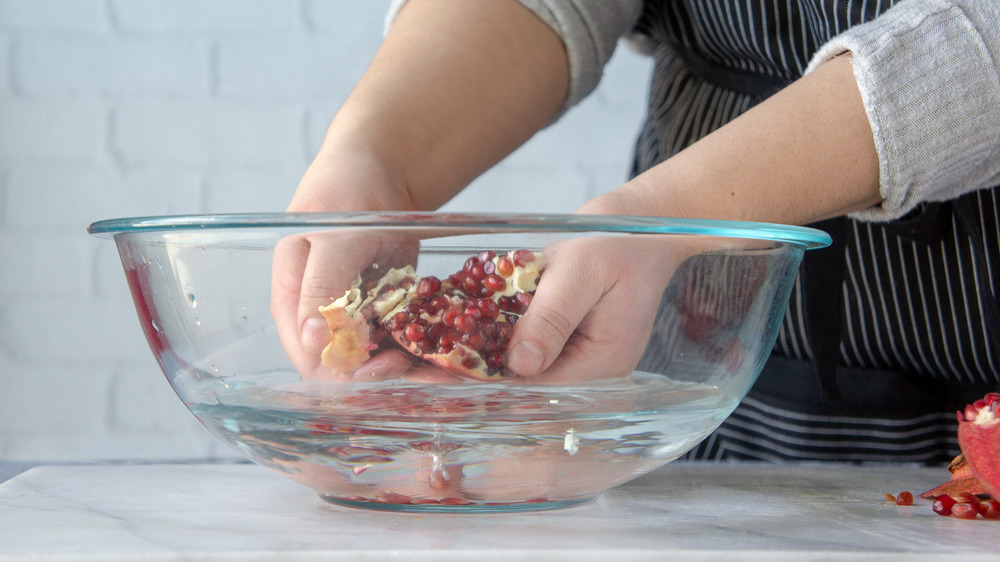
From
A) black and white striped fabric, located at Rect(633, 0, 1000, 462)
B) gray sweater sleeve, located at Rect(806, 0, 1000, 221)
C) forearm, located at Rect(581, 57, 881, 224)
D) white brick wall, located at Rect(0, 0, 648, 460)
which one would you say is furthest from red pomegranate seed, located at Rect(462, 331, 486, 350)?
white brick wall, located at Rect(0, 0, 648, 460)

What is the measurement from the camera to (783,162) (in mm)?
437

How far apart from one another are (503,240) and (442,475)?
11 cm

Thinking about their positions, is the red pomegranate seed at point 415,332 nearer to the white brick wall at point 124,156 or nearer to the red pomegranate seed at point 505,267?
the red pomegranate seed at point 505,267

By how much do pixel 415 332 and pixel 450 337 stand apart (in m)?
0.01

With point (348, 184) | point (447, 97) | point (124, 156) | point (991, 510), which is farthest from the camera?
point (124, 156)

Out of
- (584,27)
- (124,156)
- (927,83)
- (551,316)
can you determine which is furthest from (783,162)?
(124,156)

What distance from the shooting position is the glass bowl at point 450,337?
0.31 metres

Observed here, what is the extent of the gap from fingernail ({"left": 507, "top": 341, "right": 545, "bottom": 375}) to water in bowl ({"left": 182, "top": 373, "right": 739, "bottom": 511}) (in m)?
0.01

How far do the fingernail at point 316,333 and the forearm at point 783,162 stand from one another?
18 centimetres

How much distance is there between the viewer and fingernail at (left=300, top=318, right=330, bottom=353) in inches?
12.7

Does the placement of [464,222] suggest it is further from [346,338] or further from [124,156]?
[124,156]

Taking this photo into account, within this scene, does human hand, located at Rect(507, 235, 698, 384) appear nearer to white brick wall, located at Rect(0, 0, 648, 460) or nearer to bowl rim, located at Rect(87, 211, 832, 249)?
bowl rim, located at Rect(87, 211, 832, 249)

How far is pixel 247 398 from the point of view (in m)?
0.36

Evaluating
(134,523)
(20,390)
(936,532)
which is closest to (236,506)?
(134,523)
